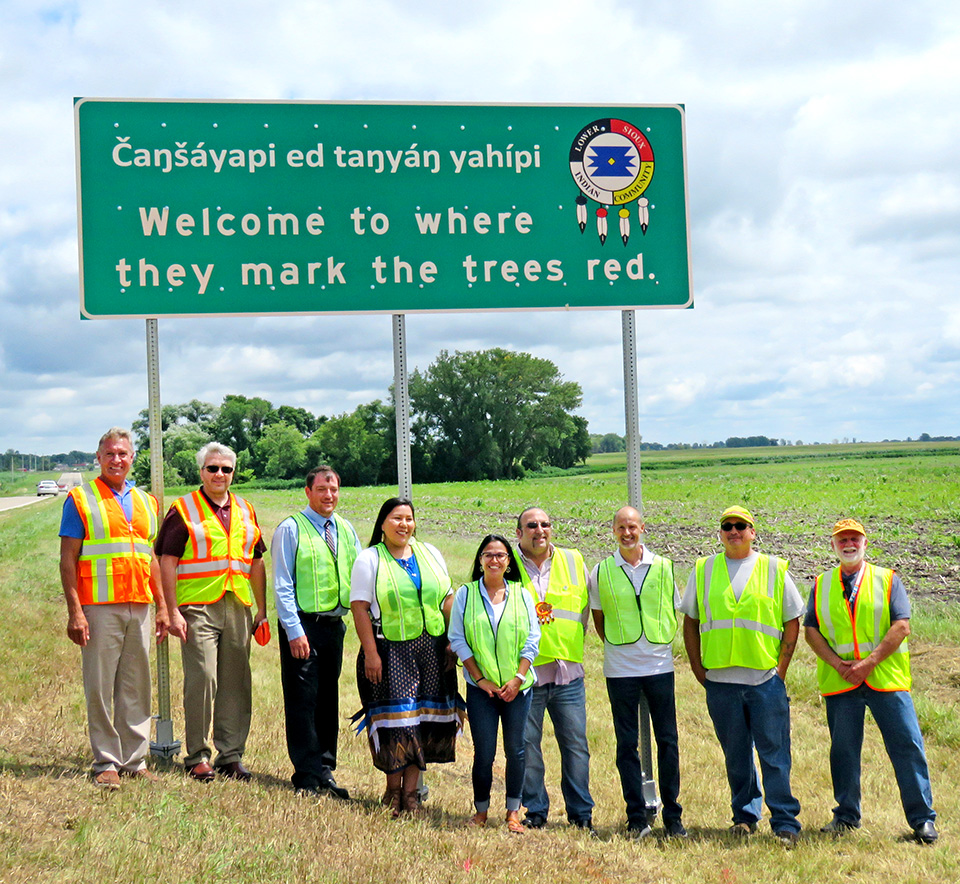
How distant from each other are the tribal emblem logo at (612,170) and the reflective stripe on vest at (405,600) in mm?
2839

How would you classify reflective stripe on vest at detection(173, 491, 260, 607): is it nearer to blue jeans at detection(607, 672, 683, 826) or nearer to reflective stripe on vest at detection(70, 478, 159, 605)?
reflective stripe on vest at detection(70, 478, 159, 605)

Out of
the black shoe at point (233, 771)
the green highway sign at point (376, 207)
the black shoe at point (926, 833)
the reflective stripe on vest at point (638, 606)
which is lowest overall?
the black shoe at point (926, 833)

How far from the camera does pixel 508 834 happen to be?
4820 millimetres

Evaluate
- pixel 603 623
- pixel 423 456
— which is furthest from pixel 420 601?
pixel 423 456

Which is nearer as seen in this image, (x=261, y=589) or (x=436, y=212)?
(x=261, y=589)

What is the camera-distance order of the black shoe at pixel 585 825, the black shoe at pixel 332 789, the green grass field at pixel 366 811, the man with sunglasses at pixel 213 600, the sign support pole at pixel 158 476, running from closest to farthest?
the green grass field at pixel 366 811
the black shoe at pixel 585 825
the man with sunglasses at pixel 213 600
the black shoe at pixel 332 789
the sign support pole at pixel 158 476

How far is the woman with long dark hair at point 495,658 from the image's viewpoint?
4.89m

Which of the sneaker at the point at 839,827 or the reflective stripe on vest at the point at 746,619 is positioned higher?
the reflective stripe on vest at the point at 746,619

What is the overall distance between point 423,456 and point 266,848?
6.44 metres

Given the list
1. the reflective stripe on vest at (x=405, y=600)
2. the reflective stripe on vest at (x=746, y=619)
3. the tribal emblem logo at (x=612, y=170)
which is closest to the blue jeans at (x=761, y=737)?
the reflective stripe on vest at (x=746, y=619)

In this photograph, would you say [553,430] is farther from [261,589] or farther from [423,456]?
[261,589]

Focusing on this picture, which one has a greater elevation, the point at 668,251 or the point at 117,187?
the point at 117,187

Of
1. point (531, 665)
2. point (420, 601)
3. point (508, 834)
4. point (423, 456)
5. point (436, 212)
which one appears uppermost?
point (436, 212)

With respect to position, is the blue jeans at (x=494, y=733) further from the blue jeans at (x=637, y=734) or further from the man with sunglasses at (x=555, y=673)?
the blue jeans at (x=637, y=734)
